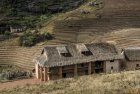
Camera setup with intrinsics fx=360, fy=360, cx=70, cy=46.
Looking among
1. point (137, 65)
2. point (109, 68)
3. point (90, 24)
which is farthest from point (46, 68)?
point (90, 24)

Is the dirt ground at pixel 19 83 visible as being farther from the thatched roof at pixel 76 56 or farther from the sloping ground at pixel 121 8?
the sloping ground at pixel 121 8

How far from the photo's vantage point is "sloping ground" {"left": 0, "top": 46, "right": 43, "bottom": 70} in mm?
45875

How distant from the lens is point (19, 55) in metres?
47.7

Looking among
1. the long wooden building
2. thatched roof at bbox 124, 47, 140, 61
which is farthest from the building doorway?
thatched roof at bbox 124, 47, 140, 61

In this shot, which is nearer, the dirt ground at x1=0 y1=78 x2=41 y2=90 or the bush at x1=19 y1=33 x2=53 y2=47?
the dirt ground at x1=0 y1=78 x2=41 y2=90

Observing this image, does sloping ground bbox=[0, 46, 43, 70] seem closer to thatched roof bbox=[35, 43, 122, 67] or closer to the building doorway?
thatched roof bbox=[35, 43, 122, 67]

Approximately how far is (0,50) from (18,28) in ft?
35.1

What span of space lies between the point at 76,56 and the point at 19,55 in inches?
494

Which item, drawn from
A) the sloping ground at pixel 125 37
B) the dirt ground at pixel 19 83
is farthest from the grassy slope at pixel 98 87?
the sloping ground at pixel 125 37

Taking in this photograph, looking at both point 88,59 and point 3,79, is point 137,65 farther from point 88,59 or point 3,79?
point 3,79

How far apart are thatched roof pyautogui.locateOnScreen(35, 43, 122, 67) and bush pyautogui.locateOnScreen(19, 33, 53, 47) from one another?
1158 centimetres

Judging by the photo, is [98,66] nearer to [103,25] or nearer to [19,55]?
[19,55]

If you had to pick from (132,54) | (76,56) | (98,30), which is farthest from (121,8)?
(76,56)

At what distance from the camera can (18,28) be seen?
59.2 meters
